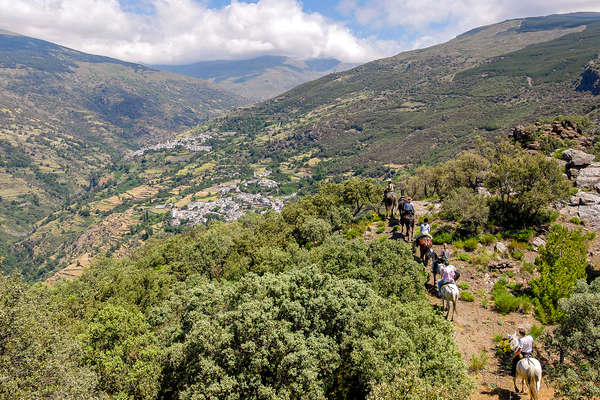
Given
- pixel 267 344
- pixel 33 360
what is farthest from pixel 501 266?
pixel 33 360

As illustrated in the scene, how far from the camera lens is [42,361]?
18.0 meters

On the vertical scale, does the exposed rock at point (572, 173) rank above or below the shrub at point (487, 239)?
above

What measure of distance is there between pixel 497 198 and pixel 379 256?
71.4 feet

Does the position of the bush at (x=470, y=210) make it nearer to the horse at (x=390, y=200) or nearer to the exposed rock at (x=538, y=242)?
the exposed rock at (x=538, y=242)

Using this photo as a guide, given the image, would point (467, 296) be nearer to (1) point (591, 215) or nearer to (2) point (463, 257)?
(2) point (463, 257)

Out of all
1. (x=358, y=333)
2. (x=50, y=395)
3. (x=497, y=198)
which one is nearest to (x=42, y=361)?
(x=50, y=395)

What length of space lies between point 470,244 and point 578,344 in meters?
18.3

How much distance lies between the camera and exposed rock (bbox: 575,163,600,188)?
41.7 meters

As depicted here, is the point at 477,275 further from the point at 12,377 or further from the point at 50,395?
the point at 12,377

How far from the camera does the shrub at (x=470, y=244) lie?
33.2 metres

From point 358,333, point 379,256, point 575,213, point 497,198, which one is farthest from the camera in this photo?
point 497,198

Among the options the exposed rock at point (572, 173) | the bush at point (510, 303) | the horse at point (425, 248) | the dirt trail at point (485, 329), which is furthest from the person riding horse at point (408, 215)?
the exposed rock at point (572, 173)

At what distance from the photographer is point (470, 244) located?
33375 mm

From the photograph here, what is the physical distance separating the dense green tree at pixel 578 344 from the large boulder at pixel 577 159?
41346 mm
